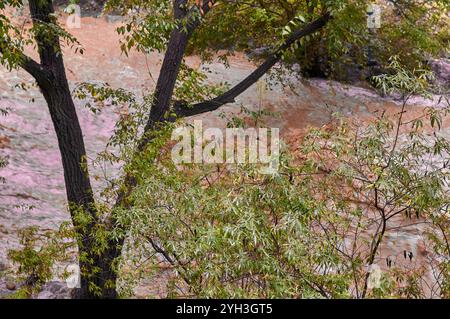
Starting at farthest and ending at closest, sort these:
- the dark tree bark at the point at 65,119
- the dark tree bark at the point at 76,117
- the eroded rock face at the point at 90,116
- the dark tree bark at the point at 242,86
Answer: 1. the eroded rock face at the point at 90,116
2. the dark tree bark at the point at 242,86
3. the dark tree bark at the point at 65,119
4. the dark tree bark at the point at 76,117

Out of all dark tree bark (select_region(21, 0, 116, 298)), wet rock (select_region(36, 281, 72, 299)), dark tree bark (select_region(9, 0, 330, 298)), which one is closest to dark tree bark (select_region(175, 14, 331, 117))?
dark tree bark (select_region(9, 0, 330, 298))

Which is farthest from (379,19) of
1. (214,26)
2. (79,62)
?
(79,62)

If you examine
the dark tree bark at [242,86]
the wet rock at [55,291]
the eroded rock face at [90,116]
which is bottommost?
the wet rock at [55,291]

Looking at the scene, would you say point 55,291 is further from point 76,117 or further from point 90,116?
point 90,116

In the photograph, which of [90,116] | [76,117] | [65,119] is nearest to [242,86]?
[76,117]

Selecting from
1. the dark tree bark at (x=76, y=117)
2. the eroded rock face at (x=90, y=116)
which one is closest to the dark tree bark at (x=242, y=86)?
the dark tree bark at (x=76, y=117)

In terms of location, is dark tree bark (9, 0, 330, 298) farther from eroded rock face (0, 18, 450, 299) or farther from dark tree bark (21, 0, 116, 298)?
eroded rock face (0, 18, 450, 299)

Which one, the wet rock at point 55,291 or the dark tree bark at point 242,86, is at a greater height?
the dark tree bark at point 242,86

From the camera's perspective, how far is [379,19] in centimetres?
1339

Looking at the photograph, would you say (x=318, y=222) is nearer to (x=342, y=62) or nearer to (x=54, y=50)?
(x=54, y=50)

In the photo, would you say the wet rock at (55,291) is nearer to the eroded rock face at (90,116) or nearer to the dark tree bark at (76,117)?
the eroded rock face at (90,116)

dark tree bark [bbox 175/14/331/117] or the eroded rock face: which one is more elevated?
dark tree bark [bbox 175/14/331/117]

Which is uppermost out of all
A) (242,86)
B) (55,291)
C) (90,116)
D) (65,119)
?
(242,86)

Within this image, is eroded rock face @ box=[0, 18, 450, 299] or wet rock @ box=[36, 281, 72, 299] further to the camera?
eroded rock face @ box=[0, 18, 450, 299]
